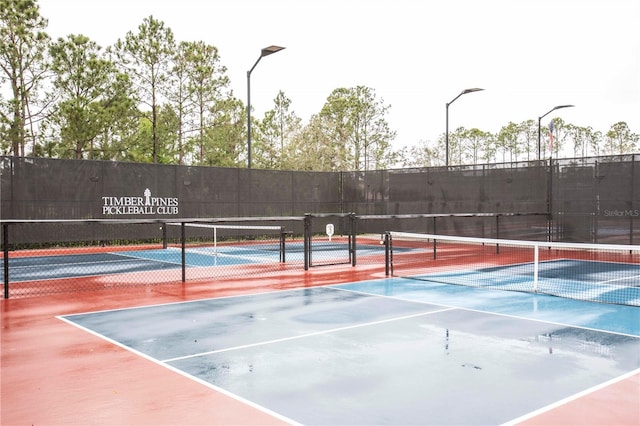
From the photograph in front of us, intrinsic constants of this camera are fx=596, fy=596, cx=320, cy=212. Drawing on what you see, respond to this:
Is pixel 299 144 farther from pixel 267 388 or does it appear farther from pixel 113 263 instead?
pixel 267 388

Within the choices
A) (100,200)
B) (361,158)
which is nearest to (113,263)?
(100,200)

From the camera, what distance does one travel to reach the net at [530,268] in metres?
10.1

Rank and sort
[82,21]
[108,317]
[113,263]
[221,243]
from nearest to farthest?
[108,317]
[113,263]
[221,243]
[82,21]

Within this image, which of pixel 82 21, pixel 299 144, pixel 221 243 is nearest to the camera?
pixel 221 243

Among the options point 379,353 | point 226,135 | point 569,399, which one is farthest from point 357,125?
point 569,399

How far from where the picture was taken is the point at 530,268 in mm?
13508

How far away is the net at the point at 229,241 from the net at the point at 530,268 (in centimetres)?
423

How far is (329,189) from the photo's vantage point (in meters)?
25.7

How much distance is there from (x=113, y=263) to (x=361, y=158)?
30.3 metres

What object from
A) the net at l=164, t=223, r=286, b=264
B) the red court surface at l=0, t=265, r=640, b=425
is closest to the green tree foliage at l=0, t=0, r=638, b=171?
the net at l=164, t=223, r=286, b=264

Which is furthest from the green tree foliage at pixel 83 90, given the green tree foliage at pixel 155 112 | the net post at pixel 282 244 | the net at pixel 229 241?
the net post at pixel 282 244

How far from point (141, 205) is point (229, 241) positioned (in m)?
3.71

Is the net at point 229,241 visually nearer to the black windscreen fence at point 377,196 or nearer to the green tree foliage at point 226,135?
the black windscreen fence at point 377,196

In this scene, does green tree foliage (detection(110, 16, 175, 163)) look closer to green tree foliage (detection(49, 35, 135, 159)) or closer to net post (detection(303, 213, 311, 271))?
green tree foliage (detection(49, 35, 135, 159))
